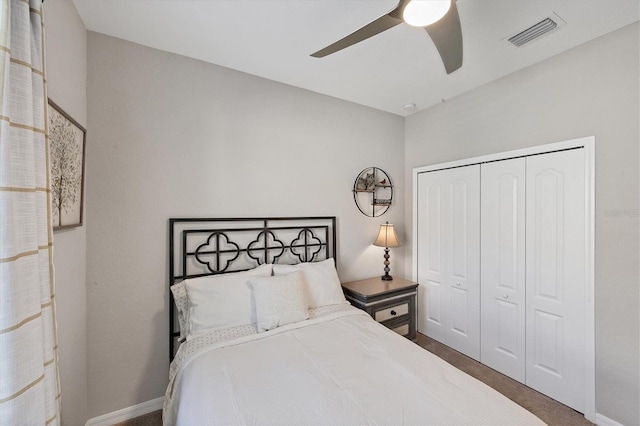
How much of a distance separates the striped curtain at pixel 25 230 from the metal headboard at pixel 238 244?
3.65ft

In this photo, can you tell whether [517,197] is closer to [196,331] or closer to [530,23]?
[530,23]

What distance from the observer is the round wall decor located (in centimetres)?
301

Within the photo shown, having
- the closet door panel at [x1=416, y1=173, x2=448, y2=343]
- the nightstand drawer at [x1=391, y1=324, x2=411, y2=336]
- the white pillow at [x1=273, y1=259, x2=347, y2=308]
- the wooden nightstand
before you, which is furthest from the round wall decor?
the nightstand drawer at [x1=391, y1=324, x2=411, y2=336]

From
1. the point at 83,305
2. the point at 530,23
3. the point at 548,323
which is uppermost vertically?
the point at 530,23

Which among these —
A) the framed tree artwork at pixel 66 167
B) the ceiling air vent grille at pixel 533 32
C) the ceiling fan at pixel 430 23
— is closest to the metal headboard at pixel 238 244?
the framed tree artwork at pixel 66 167

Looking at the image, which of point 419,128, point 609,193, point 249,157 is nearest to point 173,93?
point 249,157

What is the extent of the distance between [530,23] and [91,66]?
2881mm

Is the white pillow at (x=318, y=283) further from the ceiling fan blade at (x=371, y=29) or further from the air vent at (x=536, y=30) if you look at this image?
the air vent at (x=536, y=30)

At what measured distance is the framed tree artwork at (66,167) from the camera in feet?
4.25

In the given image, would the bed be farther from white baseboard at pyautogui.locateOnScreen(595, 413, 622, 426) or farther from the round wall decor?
white baseboard at pyautogui.locateOnScreen(595, 413, 622, 426)

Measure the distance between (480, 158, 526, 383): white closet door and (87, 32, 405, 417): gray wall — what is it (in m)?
1.75

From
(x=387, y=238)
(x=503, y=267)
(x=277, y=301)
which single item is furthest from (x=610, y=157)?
(x=277, y=301)

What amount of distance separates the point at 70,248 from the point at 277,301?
Answer: 4.14ft

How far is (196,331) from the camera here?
5.80 ft
